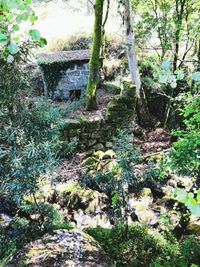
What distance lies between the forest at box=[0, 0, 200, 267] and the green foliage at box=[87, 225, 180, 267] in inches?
0.6

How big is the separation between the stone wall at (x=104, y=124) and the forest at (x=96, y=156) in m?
0.03

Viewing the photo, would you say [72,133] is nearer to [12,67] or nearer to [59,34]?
[12,67]

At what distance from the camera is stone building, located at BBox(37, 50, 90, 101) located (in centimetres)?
1093

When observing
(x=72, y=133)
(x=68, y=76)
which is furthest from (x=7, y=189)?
(x=68, y=76)

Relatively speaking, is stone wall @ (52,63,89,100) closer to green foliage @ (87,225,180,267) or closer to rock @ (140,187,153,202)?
rock @ (140,187,153,202)

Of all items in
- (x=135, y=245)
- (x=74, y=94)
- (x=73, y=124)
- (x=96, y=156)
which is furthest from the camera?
(x=74, y=94)

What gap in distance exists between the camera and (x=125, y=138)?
468 cm

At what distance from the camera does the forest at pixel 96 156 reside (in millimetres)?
3664

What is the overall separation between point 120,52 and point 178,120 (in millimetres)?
4176

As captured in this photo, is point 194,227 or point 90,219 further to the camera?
point 90,219

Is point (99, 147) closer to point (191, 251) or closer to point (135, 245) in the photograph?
point (135, 245)

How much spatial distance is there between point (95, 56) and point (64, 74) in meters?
2.13

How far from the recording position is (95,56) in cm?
934

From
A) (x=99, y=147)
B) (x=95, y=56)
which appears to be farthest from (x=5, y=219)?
(x=95, y=56)
